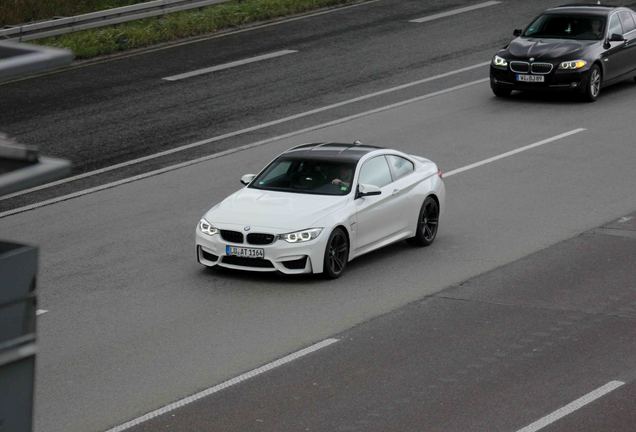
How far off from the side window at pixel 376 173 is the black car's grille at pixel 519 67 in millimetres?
9365

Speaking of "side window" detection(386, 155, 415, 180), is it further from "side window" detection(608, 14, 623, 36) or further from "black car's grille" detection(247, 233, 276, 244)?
"side window" detection(608, 14, 623, 36)

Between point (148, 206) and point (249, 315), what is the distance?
569 cm

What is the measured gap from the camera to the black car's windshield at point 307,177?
16009 millimetres

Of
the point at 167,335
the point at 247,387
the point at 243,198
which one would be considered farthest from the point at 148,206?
the point at 247,387

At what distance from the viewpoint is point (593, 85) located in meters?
25.7

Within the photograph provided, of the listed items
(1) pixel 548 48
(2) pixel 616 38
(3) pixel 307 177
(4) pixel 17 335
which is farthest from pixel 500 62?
(4) pixel 17 335

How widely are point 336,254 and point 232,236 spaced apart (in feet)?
4.06

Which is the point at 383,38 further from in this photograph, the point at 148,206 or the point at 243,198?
the point at 243,198

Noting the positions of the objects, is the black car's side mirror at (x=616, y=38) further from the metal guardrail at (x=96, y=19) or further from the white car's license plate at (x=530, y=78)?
the metal guardrail at (x=96, y=19)

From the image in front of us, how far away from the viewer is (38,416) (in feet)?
36.1

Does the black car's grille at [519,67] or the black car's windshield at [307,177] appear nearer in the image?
the black car's windshield at [307,177]

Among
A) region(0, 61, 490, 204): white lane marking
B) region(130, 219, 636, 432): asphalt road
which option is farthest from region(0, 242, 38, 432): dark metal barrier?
region(0, 61, 490, 204): white lane marking

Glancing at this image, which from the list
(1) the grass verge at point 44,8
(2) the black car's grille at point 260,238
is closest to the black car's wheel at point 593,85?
(2) the black car's grille at point 260,238

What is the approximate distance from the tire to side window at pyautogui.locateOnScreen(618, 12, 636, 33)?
11.1 meters
